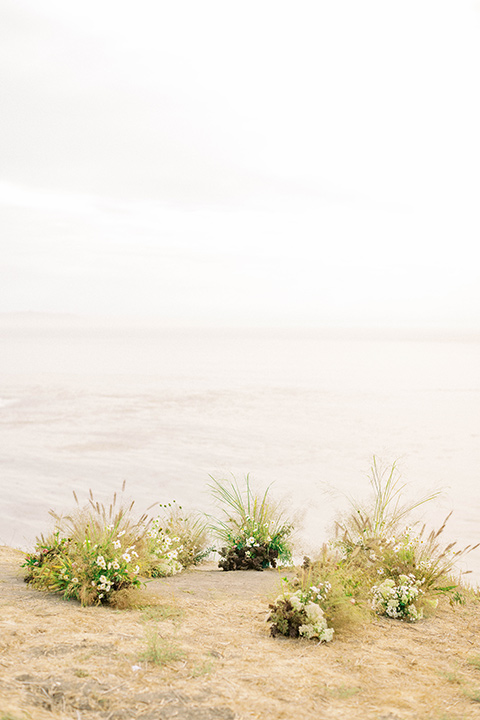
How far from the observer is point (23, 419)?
85.1 feet

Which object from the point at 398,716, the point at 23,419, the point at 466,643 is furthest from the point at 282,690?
the point at 23,419

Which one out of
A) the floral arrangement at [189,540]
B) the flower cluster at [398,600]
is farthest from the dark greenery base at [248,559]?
the flower cluster at [398,600]

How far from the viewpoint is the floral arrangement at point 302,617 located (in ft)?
15.7

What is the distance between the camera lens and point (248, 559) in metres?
8.08

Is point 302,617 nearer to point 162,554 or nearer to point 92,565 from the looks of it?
point 92,565

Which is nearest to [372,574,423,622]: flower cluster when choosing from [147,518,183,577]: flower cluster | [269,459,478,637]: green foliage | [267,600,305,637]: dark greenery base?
[269,459,478,637]: green foliage

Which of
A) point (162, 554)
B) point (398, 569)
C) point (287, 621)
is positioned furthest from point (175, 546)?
point (287, 621)

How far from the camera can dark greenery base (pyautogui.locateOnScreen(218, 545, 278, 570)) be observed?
316 inches

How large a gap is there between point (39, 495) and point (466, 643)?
1174 centimetres

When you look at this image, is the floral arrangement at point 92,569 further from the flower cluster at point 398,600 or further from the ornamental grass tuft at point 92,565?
the flower cluster at point 398,600

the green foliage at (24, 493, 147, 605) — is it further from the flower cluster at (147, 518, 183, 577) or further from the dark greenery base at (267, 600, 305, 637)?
the dark greenery base at (267, 600, 305, 637)

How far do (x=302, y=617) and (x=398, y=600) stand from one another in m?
1.28

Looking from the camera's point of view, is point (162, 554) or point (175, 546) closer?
point (162, 554)

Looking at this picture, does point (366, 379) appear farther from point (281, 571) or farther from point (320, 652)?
point (320, 652)
